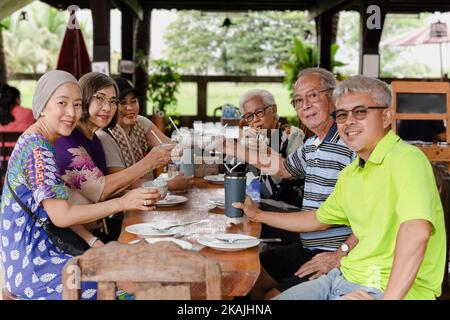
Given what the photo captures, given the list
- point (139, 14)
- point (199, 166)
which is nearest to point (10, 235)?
point (199, 166)

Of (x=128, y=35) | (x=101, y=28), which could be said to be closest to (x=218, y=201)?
(x=101, y=28)

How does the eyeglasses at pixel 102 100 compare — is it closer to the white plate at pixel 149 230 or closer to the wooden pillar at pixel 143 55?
the white plate at pixel 149 230

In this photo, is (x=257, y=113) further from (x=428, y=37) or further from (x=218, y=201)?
(x=428, y=37)

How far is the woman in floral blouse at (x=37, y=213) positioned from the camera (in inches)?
82.8

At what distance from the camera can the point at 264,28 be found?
21500mm

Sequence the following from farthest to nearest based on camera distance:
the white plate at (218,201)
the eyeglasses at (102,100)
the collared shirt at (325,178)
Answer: the eyeglasses at (102,100) < the white plate at (218,201) < the collared shirt at (325,178)

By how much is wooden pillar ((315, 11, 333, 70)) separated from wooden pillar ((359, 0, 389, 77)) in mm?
3069

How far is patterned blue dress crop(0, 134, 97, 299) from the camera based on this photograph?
2.13 metres

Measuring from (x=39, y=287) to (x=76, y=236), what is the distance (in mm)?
236

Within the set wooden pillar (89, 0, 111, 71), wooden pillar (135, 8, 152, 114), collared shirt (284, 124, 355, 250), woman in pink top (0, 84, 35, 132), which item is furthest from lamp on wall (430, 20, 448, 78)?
collared shirt (284, 124, 355, 250)

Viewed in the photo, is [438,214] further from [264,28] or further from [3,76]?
[264,28]

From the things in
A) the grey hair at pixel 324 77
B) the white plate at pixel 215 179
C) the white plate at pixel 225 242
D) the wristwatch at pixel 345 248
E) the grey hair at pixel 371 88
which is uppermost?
the grey hair at pixel 324 77

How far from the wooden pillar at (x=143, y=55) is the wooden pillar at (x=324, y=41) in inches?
121

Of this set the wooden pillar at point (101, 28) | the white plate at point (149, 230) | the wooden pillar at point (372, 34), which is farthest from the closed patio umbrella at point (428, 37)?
the white plate at point (149, 230)
